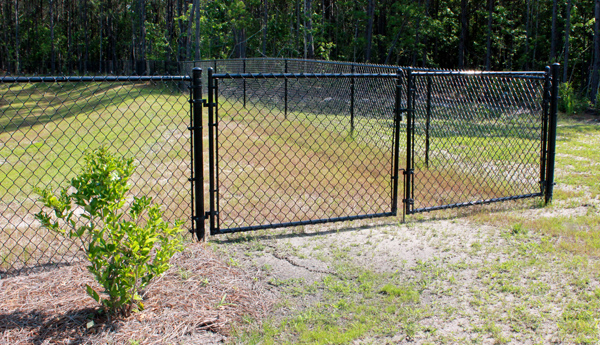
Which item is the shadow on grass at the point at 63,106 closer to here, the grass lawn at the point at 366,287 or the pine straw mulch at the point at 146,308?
the grass lawn at the point at 366,287

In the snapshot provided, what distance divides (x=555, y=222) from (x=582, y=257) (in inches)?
35.5

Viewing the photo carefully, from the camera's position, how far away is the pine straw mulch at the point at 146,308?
9.29 feet

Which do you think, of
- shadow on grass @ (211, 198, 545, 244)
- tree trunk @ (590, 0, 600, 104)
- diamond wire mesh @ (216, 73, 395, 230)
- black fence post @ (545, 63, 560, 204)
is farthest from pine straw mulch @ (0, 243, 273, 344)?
tree trunk @ (590, 0, 600, 104)

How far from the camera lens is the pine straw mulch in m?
2.83

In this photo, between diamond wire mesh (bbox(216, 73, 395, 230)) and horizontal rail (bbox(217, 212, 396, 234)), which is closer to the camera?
horizontal rail (bbox(217, 212, 396, 234))

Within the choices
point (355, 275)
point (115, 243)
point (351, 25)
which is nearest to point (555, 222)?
point (355, 275)

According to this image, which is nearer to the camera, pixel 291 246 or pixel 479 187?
pixel 291 246

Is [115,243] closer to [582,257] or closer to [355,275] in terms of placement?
[355,275]

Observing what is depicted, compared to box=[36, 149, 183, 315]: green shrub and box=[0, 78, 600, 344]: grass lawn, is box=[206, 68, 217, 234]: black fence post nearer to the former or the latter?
box=[0, 78, 600, 344]: grass lawn

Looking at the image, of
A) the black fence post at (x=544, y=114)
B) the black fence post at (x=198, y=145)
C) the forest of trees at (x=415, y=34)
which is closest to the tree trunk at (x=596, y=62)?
the forest of trees at (x=415, y=34)

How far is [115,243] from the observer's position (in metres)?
2.82

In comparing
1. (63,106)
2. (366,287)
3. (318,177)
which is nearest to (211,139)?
(366,287)

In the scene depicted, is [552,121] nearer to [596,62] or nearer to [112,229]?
[112,229]

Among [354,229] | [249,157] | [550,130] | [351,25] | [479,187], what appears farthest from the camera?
[351,25]
